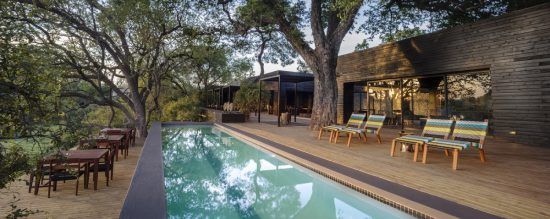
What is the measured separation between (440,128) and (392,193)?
304cm

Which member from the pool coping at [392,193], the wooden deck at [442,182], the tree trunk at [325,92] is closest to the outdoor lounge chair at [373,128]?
the wooden deck at [442,182]

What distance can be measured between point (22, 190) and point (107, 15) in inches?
309

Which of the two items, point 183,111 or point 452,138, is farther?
point 183,111

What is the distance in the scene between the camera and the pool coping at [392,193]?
2807 millimetres

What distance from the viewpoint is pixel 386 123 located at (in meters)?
12.2

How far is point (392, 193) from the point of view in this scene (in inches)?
134

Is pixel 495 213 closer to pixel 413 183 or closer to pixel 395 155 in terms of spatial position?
pixel 413 183

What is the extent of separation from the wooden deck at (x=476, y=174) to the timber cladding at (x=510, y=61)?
4.69ft

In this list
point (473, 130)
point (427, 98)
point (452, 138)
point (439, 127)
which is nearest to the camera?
point (473, 130)

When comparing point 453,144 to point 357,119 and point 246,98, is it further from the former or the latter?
point 246,98

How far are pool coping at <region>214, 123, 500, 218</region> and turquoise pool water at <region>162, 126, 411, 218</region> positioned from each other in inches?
3.7

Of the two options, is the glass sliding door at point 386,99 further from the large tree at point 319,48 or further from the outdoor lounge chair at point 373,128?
the outdoor lounge chair at point 373,128

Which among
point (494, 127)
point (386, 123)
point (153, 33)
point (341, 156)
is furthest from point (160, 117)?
point (494, 127)

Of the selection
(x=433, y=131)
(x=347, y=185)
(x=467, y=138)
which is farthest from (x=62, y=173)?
(x=467, y=138)
